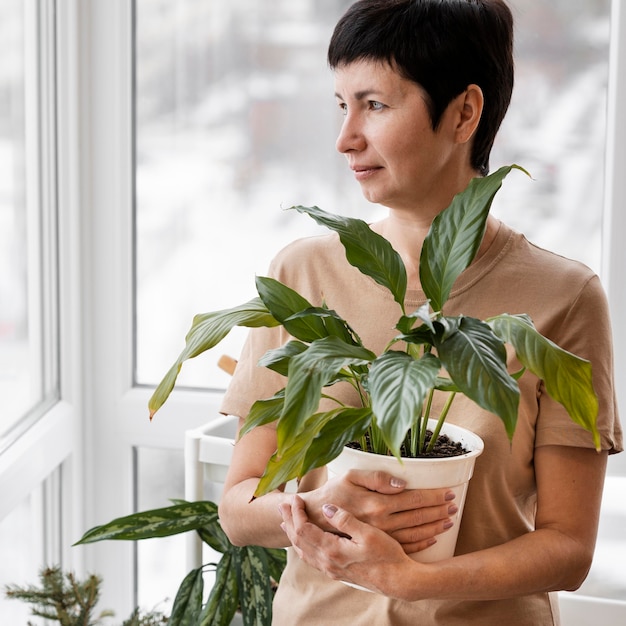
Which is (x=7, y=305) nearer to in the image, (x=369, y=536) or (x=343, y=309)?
(x=343, y=309)

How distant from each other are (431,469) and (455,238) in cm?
25

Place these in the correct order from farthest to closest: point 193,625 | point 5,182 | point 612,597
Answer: point 5,182 → point 193,625 → point 612,597

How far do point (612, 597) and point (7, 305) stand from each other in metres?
1.34

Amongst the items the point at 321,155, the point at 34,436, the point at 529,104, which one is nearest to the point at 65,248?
the point at 34,436

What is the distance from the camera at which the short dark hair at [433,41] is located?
3.67 ft

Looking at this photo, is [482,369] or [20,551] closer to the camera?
[482,369]

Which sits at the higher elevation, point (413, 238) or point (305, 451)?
point (413, 238)

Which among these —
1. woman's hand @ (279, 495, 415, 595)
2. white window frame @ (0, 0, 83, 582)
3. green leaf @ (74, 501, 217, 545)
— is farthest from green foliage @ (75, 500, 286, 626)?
woman's hand @ (279, 495, 415, 595)

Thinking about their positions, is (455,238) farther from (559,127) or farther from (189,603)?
(559,127)

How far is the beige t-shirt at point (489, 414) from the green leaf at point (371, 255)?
215mm

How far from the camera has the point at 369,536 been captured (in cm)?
98

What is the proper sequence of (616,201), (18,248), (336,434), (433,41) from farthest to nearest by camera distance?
(18,248)
(616,201)
(433,41)
(336,434)

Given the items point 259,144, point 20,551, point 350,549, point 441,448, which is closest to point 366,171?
point 441,448

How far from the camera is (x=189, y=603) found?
5.32 ft
